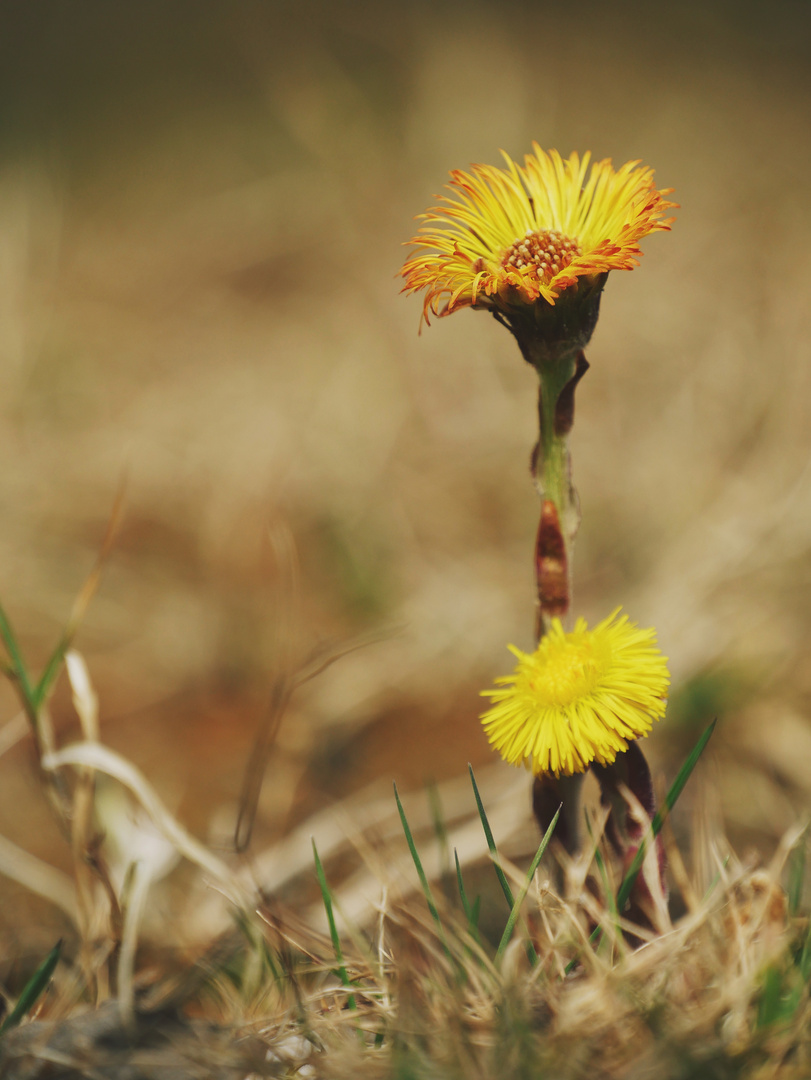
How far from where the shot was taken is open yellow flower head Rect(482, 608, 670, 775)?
23.0 inches

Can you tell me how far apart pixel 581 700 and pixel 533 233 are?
0.45 m

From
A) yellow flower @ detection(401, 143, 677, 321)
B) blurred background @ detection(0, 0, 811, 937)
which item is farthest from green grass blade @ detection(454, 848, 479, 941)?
yellow flower @ detection(401, 143, 677, 321)

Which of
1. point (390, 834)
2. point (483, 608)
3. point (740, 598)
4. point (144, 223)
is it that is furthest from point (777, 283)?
point (144, 223)

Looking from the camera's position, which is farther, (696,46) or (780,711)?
(696,46)

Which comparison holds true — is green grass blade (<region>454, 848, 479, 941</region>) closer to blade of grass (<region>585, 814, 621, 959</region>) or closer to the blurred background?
blade of grass (<region>585, 814, 621, 959</region>)

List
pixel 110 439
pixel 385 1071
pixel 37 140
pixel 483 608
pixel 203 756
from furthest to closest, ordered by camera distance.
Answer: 1. pixel 37 140
2. pixel 110 439
3. pixel 483 608
4. pixel 203 756
5. pixel 385 1071

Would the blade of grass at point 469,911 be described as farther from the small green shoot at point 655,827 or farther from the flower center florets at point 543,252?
the flower center florets at point 543,252

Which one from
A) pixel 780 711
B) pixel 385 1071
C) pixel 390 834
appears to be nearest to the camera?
pixel 385 1071

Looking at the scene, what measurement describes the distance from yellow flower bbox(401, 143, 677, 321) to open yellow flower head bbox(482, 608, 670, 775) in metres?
0.29

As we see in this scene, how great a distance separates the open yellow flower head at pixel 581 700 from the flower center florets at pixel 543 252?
32 cm

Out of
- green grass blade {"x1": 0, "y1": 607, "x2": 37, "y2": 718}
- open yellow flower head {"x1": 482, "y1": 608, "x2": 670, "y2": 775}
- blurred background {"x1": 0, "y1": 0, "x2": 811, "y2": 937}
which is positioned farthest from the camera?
blurred background {"x1": 0, "y1": 0, "x2": 811, "y2": 937}

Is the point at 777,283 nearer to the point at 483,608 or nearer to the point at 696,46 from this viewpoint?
the point at 483,608

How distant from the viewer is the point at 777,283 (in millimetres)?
2398

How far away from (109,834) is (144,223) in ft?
10.5
